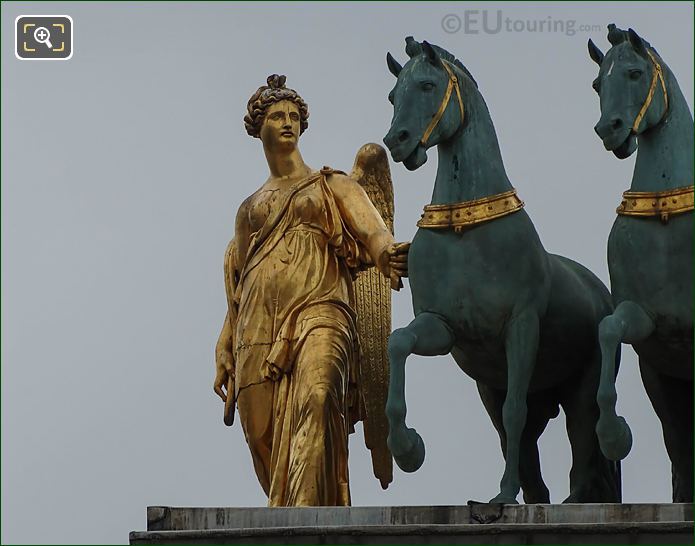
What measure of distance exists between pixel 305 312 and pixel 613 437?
2.89 meters

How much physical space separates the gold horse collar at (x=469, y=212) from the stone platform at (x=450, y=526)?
1711 mm

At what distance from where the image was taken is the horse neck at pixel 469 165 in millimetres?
19344

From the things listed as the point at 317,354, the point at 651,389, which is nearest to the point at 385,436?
the point at 317,354

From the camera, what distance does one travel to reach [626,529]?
18.1 meters

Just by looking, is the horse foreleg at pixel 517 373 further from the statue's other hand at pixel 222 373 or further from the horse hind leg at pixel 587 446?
the statue's other hand at pixel 222 373

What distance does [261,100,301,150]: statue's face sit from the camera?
21391 millimetres

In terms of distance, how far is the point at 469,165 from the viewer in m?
19.4

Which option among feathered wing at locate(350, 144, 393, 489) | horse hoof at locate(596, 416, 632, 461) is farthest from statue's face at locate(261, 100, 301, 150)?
horse hoof at locate(596, 416, 632, 461)

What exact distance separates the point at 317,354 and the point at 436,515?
2327 millimetres

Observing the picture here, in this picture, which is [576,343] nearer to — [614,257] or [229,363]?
[614,257]

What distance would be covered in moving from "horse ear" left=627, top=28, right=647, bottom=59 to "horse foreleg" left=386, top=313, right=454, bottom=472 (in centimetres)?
184

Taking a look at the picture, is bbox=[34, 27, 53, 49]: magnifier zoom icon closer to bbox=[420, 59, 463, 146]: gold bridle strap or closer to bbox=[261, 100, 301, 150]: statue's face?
bbox=[261, 100, 301, 150]: statue's face

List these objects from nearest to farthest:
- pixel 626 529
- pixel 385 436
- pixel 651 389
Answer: pixel 626 529 < pixel 651 389 < pixel 385 436

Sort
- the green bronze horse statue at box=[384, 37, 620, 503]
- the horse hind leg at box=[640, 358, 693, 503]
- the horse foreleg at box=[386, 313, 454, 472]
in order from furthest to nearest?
the horse hind leg at box=[640, 358, 693, 503] < the green bronze horse statue at box=[384, 37, 620, 503] < the horse foreleg at box=[386, 313, 454, 472]
